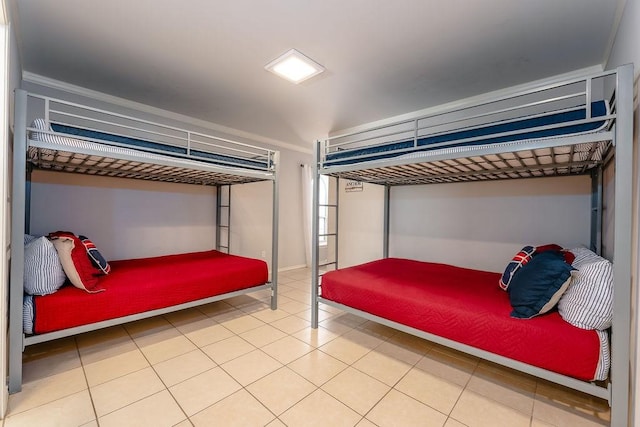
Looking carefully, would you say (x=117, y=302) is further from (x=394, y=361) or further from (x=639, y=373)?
(x=639, y=373)

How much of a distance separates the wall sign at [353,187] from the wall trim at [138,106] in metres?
1.51

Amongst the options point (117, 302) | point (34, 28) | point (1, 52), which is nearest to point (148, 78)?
point (34, 28)

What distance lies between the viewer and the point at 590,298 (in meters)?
1.50

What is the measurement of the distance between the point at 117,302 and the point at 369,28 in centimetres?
290

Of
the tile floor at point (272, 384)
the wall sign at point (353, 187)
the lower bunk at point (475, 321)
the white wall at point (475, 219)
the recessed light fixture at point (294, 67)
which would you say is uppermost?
the recessed light fixture at point (294, 67)

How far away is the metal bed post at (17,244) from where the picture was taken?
168cm

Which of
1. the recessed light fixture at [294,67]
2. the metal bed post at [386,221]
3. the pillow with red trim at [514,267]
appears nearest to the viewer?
the pillow with red trim at [514,267]

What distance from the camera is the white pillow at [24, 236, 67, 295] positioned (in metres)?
1.92

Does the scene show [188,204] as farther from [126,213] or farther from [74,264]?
[74,264]

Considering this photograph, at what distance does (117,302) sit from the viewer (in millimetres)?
2174

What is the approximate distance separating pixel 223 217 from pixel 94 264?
2090 millimetres

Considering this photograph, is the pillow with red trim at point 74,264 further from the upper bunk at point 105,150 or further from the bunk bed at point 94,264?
the upper bunk at point 105,150

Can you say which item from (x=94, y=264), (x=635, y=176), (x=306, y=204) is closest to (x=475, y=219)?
(x=635, y=176)

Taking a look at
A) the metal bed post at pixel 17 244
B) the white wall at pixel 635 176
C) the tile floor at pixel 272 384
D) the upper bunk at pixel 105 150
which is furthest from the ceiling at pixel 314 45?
the tile floor at pixel 272 384
